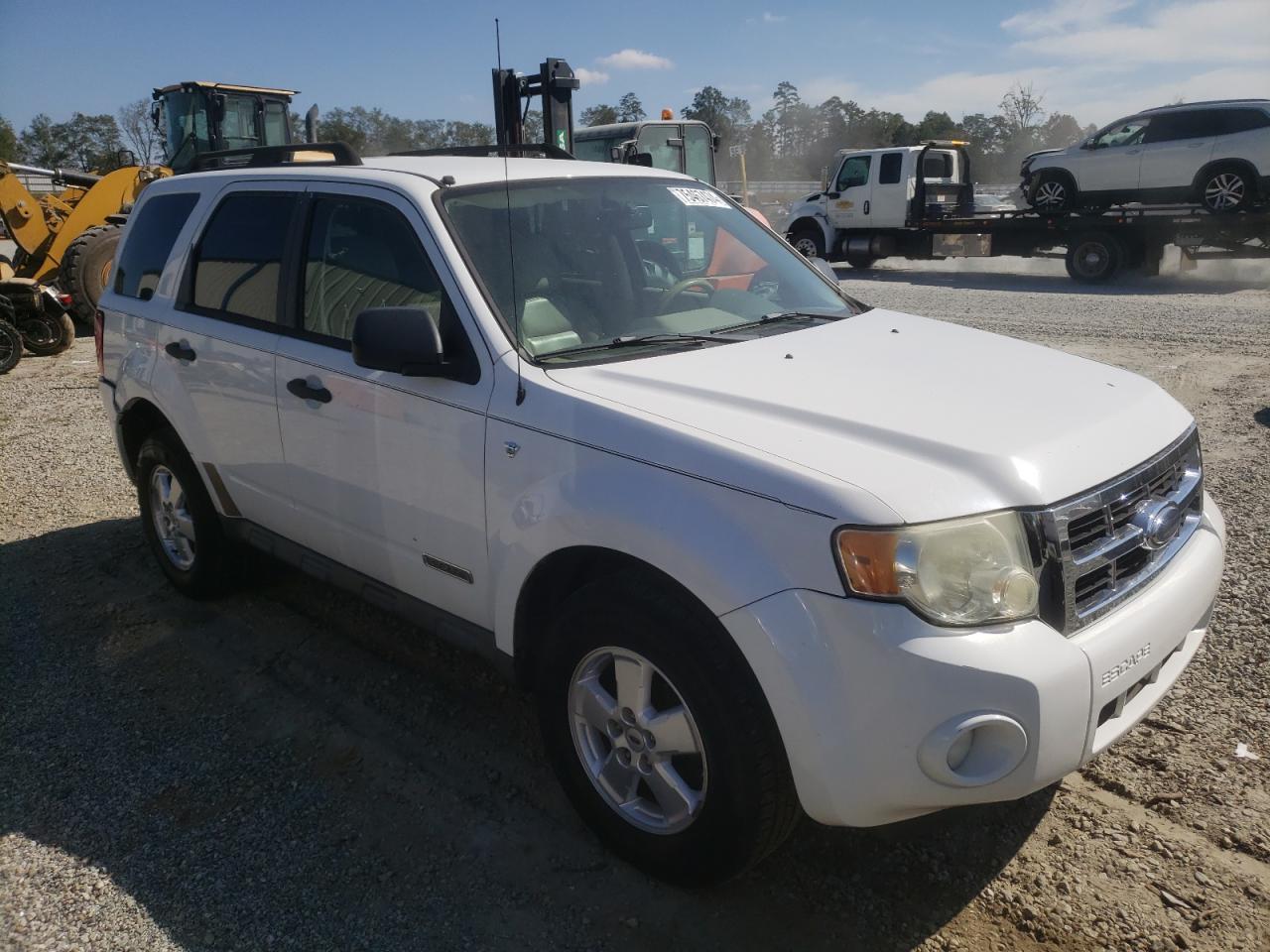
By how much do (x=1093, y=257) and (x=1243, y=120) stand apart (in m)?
2.94

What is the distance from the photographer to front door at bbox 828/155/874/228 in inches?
810

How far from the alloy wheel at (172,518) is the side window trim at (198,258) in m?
0.82

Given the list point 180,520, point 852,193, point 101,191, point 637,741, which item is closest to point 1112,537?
point 637,741

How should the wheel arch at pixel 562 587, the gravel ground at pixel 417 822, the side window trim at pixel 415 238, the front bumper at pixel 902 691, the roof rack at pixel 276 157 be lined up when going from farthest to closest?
1. the roof rack at pixel 276 157
2. the side window trim at pixel 415 238
3. the gravel ground at pixel 417 822
4. the wheel arch at pixel 562 587
5. the front bumper at pixel 902 691

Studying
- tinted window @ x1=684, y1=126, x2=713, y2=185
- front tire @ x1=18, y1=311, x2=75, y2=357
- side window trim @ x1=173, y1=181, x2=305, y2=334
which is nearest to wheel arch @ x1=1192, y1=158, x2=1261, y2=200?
tinted window @ x1=684, y1=126, x2=713, y2=185

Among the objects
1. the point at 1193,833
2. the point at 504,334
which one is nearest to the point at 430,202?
the point at 504,334

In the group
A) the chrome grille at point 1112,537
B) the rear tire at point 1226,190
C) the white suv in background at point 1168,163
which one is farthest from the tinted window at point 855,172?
the chrome grille at point 1112,537

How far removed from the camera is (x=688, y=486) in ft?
8.02

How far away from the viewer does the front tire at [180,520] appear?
4508 millimetres

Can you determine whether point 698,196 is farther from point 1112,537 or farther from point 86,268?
point 86,268

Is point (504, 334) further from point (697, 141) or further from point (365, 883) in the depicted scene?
point (697, 141)

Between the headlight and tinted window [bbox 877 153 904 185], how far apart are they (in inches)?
764

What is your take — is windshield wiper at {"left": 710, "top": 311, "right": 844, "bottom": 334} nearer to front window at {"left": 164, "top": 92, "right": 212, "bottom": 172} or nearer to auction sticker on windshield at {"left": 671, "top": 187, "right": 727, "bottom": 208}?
auction sticker on windshield at {"left": 671, "top": 187, "right": 727, "bottom": 208}

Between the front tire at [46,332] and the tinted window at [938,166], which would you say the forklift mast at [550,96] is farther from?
the tinted window at [938,166]
